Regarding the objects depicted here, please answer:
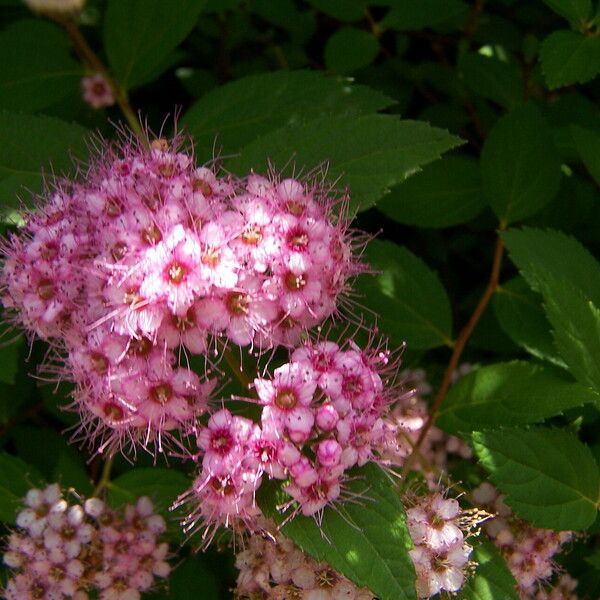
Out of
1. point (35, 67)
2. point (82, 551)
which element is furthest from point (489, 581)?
point (35, 67)

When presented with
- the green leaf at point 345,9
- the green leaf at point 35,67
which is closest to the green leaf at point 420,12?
the green leaf at point 345,9

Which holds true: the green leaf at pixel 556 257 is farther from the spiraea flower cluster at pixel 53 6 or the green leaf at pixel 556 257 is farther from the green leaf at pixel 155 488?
the spiraea flower cluster at pixel 53 6

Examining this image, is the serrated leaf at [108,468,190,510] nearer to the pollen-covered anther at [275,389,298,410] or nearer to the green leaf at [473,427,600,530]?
the pollen-covered anther at [275,389,298,410]

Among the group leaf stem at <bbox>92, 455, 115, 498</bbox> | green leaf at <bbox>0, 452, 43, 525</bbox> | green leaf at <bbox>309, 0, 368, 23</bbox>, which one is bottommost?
green leaf at <bbox>0, 452, 43, 525</bbox>

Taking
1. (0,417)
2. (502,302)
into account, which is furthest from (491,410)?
(0,417)

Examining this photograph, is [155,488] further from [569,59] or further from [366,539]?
[569,59]

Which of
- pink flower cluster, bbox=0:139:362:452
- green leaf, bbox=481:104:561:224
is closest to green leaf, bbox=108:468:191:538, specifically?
pink flower cluster, bbox=0:139:362:452

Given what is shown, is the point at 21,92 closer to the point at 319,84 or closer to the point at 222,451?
the point at 319,84
